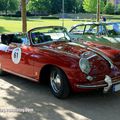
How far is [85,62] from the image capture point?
548 centimetres

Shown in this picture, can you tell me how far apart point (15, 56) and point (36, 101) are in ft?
5.01

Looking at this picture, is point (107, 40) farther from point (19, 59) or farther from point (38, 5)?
point (38, 5)

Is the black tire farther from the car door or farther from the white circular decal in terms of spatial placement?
the white circular decal

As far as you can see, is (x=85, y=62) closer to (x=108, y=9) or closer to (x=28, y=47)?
(x=28, y=47)

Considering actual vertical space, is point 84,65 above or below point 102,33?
below

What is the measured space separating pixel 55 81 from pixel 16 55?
1.39 metres

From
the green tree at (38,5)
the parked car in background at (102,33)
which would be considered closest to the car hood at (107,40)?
the parked car in background at (102,33)

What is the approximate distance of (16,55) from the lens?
6844mm

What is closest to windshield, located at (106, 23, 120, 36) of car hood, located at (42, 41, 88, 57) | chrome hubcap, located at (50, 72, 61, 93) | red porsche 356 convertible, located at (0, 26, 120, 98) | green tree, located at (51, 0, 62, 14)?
red porsche 356 convertible, located at (0, 26, 120, 98)

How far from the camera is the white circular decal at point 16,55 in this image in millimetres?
6772

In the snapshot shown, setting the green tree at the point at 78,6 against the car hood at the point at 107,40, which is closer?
the car hood at the point at 107,40

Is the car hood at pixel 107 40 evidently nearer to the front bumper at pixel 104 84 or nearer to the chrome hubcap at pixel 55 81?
the chrome hubcap at pixel 55 81

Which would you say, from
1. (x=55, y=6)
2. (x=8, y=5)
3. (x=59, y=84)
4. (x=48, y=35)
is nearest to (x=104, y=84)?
(x=59, y=84)

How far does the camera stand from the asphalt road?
4.94m
